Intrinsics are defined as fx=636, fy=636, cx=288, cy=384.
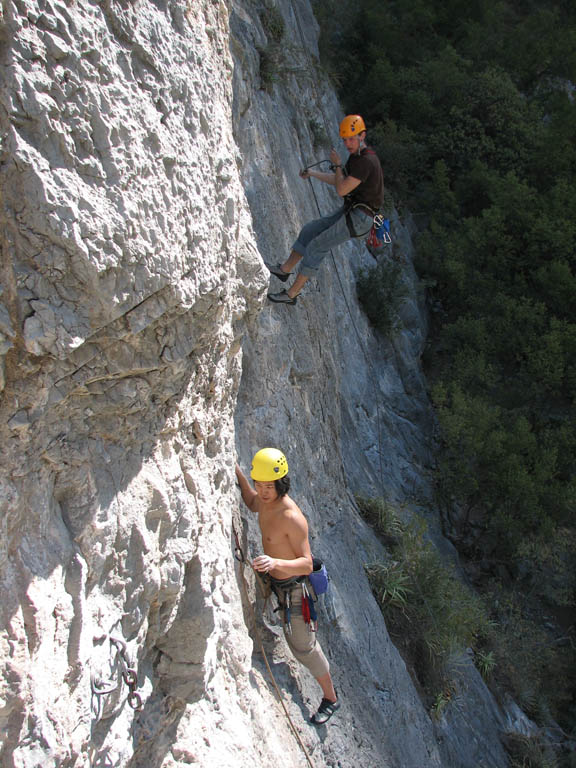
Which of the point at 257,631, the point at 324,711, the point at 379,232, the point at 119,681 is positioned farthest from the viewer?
the point at 379,232

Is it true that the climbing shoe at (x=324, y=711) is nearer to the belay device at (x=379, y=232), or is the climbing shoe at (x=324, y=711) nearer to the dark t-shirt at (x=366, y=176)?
the belay device at (x=379, y=232)

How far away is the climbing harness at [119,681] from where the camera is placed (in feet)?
7.25

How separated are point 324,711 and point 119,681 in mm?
2157

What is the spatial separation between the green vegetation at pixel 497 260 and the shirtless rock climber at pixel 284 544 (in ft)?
16.9

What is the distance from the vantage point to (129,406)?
244cm

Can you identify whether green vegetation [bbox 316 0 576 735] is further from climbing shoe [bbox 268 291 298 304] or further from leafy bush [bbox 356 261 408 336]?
climbing shoe [bbox 268 291 298 304]

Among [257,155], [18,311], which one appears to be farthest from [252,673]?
[257,155]

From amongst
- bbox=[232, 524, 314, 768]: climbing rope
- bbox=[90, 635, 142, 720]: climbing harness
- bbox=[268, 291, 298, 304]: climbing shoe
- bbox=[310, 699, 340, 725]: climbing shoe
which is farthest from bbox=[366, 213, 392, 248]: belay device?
bbox=[90, 635, 142, 720]: climbing harness

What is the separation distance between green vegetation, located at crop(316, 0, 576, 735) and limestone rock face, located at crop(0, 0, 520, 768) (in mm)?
6051

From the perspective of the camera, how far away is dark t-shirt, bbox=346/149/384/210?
478 centimetres

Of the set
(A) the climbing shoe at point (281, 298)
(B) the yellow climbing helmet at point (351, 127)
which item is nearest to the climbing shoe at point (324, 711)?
(A) the climbing shoe at point (281, 298)

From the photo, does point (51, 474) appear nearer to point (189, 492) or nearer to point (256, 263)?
point (189, 492)

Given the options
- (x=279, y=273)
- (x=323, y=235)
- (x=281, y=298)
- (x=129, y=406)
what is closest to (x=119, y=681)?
(x=129, y=406)

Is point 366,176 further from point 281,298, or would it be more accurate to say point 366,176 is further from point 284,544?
point 284,544
